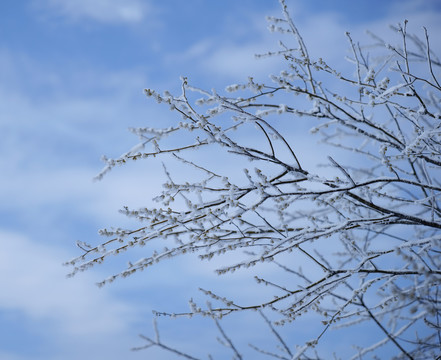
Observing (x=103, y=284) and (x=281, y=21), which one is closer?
(x=103, y=284)

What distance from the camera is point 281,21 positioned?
3596 millimetres

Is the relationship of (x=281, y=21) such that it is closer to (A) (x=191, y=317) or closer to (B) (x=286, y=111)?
(B) (x=286, y=111)

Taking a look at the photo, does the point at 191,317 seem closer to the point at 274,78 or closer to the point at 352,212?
the point at 352,212

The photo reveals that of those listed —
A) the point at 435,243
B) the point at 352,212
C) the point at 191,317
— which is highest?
the point at 352,212

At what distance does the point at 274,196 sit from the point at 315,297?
0.76m

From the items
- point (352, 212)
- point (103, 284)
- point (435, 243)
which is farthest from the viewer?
point (352, 212)

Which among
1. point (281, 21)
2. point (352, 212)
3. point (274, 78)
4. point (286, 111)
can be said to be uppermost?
point (281, 21)

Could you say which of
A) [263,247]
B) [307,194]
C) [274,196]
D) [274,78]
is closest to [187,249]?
[263,247]

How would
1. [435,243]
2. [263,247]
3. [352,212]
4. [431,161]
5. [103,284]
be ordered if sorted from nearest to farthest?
[435,243] < [263,247] < [103,284] < [431,161] < [352,212]

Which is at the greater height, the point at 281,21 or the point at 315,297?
the point at 281,21

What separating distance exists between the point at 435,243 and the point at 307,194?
803 millimetres

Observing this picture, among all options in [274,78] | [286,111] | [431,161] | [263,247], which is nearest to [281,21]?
[274,78]

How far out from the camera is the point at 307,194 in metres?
2.63

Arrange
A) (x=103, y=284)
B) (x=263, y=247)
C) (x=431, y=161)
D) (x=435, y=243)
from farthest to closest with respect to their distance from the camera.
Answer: (x=431, y=161)
(x=103, y=284)
(x=263, y=247)
(x=435, y=243)
